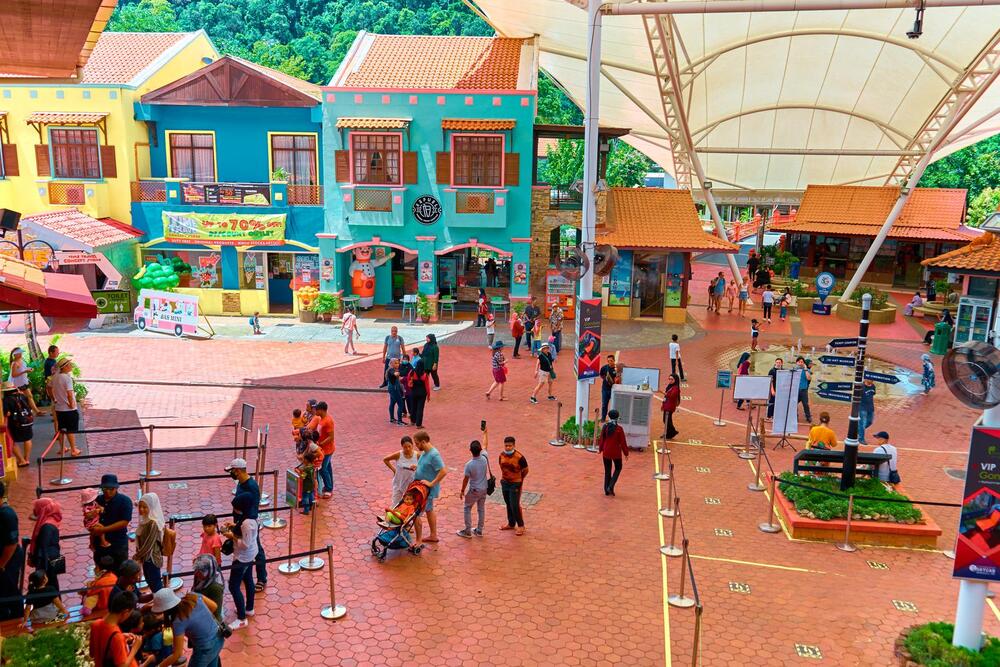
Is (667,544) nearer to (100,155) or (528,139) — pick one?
(528,139)

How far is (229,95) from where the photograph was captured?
28172 mm

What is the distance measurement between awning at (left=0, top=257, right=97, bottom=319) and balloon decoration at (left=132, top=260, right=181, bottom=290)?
14.6 meters

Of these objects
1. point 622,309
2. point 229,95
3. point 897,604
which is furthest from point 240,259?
point 897,604

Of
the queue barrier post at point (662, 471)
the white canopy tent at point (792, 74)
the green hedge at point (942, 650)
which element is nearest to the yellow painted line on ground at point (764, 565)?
the green hedge at point (942, 650)

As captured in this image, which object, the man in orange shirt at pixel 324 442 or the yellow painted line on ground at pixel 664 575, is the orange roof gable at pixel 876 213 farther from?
the man in orange shirt at pixel 324 442

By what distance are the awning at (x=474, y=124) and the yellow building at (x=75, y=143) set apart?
35.5 feet

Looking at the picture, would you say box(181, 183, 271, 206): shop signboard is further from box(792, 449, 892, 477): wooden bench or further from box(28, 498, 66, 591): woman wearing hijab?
box(792, 449, 892, 477): wooden bench

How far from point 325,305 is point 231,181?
5.92 metres

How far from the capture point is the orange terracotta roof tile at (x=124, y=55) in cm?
2855

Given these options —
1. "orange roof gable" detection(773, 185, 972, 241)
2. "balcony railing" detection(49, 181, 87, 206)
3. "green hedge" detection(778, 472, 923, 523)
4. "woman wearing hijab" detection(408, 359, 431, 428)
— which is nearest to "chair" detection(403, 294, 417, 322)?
"woman wearing hijab" detection(408, 359, 431, 428)

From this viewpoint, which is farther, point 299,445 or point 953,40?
point 953,40

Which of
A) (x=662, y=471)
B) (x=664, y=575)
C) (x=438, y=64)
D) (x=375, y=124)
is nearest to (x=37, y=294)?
(x=664, y=575)

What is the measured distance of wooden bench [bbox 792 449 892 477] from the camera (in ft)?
42.4

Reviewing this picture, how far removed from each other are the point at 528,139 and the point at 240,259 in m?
11.0
